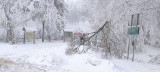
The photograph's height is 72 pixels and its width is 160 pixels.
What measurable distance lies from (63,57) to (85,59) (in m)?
1.73

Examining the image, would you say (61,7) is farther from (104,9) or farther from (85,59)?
(85,59)

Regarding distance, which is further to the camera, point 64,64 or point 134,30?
point 134,30

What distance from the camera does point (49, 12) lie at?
28.2 m

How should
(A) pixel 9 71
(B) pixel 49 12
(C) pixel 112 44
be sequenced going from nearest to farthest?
1. (A) pixel 9 71
2. (C) pixel 112 44
3. (B) pixel 49 12

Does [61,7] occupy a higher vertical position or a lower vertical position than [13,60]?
higher

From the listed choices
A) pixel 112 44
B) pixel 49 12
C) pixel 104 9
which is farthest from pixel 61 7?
pixel 112 44

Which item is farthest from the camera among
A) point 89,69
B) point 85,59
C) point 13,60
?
point 13,60

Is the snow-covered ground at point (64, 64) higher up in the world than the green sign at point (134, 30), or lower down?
lower down

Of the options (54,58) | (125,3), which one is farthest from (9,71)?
(125,3)

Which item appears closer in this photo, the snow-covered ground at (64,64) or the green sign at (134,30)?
the snow-covered ground at (64,64)

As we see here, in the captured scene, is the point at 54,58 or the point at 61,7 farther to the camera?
the point at 61,7

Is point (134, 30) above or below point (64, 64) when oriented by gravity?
above

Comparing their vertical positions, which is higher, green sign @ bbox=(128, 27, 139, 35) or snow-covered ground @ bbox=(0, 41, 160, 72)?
green sign @ bbox=(128, 27, 139, 35)

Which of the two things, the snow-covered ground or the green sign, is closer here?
the snow-covered ground
